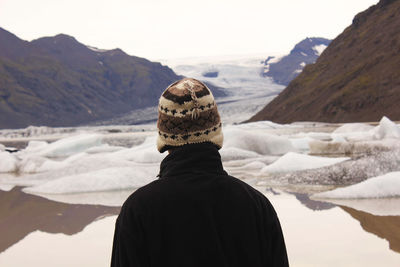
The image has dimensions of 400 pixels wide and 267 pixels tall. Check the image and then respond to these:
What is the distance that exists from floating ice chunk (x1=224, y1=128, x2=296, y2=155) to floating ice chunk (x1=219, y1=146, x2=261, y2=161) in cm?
88

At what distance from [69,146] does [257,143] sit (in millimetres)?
10014

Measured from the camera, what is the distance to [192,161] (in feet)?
5.63

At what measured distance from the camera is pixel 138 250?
1.65 meters

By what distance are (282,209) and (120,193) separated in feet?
10.9

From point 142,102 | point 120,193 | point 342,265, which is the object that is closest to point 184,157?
point 342,265


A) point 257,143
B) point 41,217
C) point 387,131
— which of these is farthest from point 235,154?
point 41,217

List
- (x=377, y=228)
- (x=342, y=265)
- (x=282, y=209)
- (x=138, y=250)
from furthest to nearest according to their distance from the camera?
1. (x=282, y=209)
2. (x=377, y=228)
3. (x=342, y=265)
4. (x=138, y=250)

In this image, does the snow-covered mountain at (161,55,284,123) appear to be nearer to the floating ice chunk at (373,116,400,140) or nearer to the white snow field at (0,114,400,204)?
the floating ice chunk at (373,116,400,140)

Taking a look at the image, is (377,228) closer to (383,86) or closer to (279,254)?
(279,254)

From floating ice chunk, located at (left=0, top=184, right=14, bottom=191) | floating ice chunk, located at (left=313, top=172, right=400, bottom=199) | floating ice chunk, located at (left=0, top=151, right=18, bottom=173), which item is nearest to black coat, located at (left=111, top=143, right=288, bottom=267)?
floating ice chunk, located at (left=313, top=172, right=400, bottom=199)

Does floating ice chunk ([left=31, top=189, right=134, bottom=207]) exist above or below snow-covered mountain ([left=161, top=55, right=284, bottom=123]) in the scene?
above

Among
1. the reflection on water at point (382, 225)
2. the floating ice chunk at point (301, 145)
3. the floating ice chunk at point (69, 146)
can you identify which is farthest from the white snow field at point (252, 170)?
the floating ice chunk at point (69, 146)

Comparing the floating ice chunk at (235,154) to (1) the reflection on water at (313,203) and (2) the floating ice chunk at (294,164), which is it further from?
(1) the reflection on water at (313,203)

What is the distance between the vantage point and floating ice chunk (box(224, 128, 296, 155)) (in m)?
16.2
